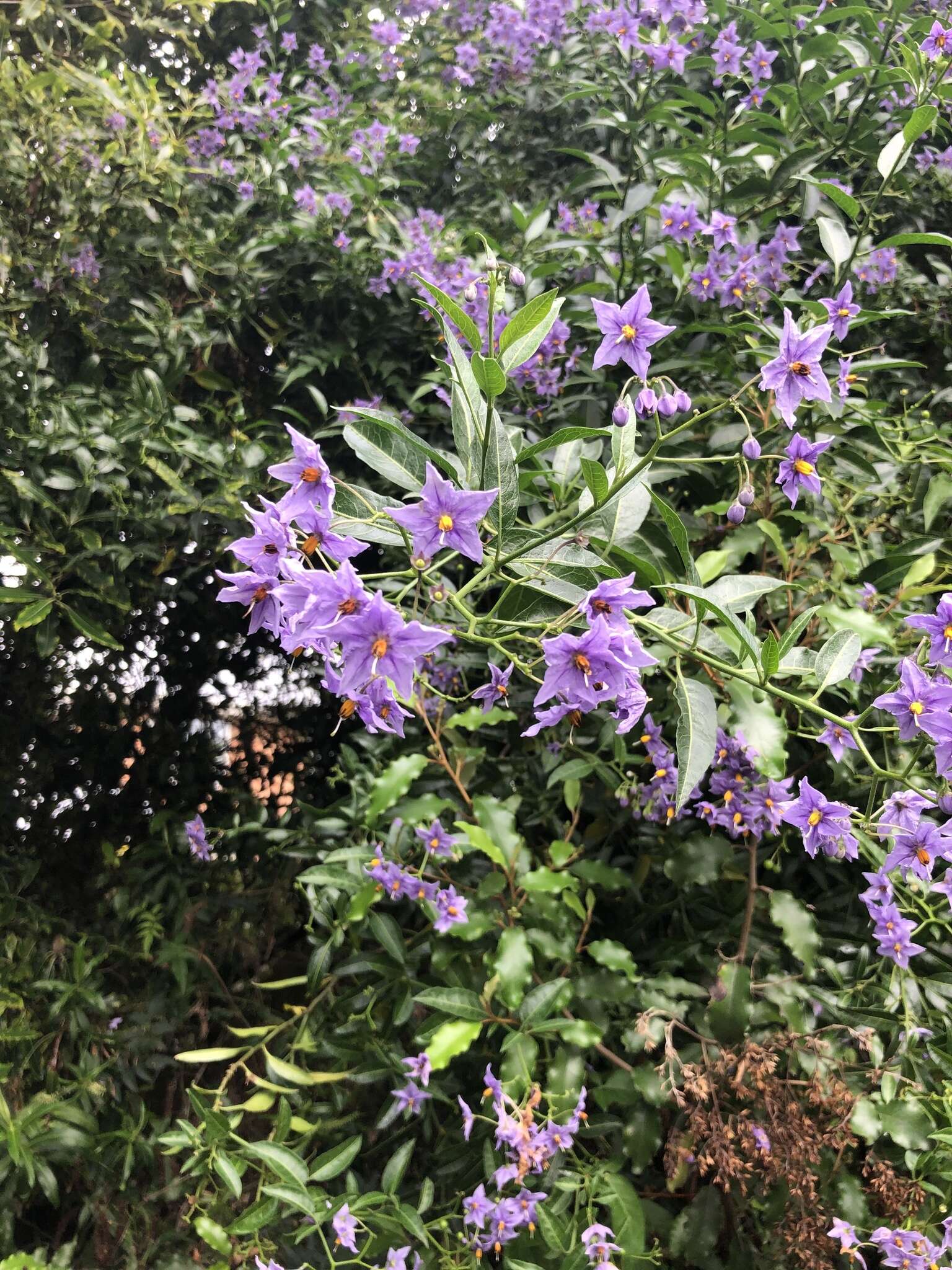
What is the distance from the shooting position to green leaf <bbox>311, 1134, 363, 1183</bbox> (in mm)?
1229

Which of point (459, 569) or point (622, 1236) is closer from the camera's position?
point (622, 1236)

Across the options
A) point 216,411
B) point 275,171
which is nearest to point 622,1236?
point 216,411

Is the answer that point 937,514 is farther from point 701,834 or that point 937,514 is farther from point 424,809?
point 424,809

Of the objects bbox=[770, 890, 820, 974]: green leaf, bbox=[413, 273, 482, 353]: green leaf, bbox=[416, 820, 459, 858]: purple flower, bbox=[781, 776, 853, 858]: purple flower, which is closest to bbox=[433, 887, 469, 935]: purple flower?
bbox=[416, 820, 459, 858]: purple flower

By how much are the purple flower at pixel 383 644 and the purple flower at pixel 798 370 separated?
1.46ft

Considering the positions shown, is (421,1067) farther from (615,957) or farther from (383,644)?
(383,644)

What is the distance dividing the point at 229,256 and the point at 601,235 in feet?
2.95

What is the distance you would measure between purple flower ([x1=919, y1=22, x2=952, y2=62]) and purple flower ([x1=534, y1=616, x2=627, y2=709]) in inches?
45.7

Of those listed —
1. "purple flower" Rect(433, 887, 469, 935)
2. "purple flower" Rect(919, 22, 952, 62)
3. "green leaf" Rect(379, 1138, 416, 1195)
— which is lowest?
"green leaf" Rect(379, 1138, 416, 1195)

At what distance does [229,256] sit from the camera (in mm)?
1944

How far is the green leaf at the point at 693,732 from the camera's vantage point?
0.70 m

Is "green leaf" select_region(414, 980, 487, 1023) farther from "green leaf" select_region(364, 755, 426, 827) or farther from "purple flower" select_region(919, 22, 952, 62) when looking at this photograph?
"purple flower" select_region(919, 22, 952, 62)

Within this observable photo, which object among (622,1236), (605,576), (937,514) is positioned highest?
(605,576)

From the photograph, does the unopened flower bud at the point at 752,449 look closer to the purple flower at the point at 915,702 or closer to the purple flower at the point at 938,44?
the purple flower at the point at 915,702
